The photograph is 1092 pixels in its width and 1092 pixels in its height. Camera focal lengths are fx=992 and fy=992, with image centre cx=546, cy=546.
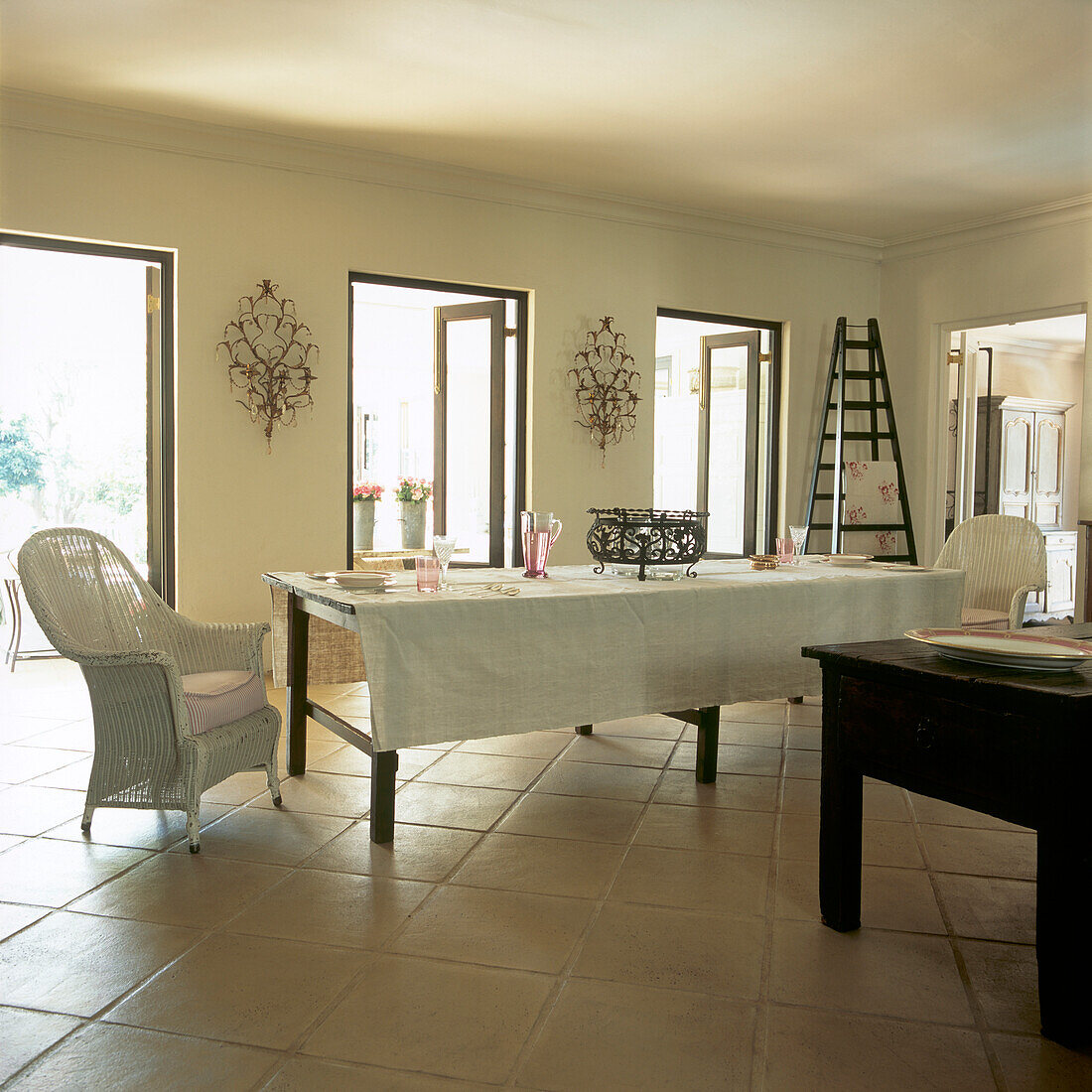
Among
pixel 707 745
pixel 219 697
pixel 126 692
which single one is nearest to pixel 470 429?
pixel 707 745

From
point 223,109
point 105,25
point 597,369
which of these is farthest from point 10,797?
point 597,369

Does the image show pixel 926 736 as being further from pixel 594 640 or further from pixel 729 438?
pixel 729 438

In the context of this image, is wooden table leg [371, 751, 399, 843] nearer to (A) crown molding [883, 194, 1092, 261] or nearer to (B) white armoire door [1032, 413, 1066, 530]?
(A) crown molding [883, 194, 1092, 261]

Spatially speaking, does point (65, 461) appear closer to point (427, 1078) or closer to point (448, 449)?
point (448, 449)

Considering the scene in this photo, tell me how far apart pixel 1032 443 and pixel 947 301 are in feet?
9.25

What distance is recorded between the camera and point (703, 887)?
100 inches

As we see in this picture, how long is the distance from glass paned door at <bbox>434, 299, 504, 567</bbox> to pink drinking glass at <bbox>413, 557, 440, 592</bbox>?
3120 millimetres

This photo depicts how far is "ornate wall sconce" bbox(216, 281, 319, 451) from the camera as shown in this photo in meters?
5.19

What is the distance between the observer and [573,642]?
3014mm

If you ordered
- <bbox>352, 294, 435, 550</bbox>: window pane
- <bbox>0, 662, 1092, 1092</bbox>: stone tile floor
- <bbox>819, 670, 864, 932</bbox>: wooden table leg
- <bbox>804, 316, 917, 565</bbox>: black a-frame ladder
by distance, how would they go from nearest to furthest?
<bbox>0, 662, 1092, 1092</bbox>: stone tile floor, <bbox>819, 670, 864, 932</bbox>: wooden table leg, <bbox>804, 316, 917, 565</bbox>: black a-frame ladder, <bbox>352, 294, 435, 550</bbox>: window pane

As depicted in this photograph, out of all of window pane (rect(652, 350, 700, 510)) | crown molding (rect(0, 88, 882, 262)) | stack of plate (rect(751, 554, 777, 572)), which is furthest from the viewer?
window pane (rect(652, 350, 700, 510))

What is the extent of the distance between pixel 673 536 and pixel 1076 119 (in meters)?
3.19

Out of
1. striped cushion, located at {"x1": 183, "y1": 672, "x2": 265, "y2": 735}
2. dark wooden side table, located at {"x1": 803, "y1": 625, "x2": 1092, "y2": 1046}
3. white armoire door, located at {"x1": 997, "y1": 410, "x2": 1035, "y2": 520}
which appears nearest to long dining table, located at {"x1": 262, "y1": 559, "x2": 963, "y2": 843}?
striped cushion, located at {"x1": 183, "y1": 672, "x2": 265, "y2": 735}

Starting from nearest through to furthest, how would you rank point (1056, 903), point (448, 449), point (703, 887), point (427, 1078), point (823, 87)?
point (427, 1078) → point (1056, 903) → point (703, 887) → point (823, 87) → point (448, 449)
